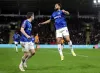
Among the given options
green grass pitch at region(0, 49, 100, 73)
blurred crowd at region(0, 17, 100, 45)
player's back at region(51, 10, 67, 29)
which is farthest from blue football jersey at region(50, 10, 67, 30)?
blurred crowd at region(0, 17, 100, 45)

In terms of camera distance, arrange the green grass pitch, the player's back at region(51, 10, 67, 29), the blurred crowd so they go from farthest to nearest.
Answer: the blurred crowd < the player's back at region(51, 10, 67, 29) < the green grass pitch

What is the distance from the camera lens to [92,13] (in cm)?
6241

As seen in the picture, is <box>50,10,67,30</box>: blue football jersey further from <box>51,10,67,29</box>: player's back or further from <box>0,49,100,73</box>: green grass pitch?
<box>0,49,100,73</box>: green grass pitch

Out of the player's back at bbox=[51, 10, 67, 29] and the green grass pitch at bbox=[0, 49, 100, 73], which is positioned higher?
the player's back at bbox=[51, 10, 67, 29]

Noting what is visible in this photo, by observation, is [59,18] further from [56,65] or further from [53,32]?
[53,32]

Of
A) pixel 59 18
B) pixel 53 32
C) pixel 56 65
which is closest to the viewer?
pixel 56 65

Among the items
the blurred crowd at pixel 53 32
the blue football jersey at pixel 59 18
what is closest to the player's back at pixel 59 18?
the blue football jersey at pixel 59 18

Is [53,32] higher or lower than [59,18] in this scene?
lower

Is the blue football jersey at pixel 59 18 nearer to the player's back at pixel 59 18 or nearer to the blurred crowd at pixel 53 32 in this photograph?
the player's back at pixel 59 18

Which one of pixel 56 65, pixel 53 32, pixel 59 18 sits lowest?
pixel 56 65

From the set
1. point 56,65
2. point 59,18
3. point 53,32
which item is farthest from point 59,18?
point 53,32

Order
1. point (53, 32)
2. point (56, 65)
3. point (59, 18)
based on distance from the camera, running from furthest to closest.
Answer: point (53, 32) < point (59, 18) < point (56, 65)

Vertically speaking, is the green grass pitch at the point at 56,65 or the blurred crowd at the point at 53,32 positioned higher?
the blurred crowd at the point at 53,32

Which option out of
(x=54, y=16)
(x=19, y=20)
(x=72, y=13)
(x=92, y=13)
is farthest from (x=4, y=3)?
(x=54, y=16)
